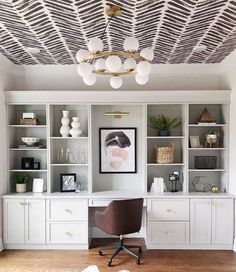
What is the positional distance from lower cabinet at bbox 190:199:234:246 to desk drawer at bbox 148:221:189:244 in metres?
0.10

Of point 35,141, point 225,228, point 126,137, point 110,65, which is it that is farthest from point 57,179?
point 110,65

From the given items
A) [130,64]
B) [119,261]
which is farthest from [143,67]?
[119,261]

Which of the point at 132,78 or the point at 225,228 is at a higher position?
the point at 132,78

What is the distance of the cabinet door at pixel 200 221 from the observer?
14.7ft

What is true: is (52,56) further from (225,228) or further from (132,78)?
(225,228)

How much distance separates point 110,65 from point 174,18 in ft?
3.40

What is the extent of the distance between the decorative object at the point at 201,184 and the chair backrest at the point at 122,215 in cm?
130

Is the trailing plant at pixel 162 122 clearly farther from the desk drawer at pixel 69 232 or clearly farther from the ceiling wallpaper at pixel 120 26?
the desk drawer at pixel 69 232

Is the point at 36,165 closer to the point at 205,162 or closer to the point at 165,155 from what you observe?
the point at 165,155

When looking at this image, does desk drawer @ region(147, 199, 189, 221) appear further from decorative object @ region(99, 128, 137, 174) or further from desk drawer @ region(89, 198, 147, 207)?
decorative object @ region(99, 128, 137, 174)

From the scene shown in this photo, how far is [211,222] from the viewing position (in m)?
4.49

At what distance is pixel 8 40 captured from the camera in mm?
3734

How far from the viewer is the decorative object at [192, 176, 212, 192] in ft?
16.1

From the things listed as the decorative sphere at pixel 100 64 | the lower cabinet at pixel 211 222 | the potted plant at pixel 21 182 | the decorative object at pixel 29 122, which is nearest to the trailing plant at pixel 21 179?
the potted plant at pixel 21 182
